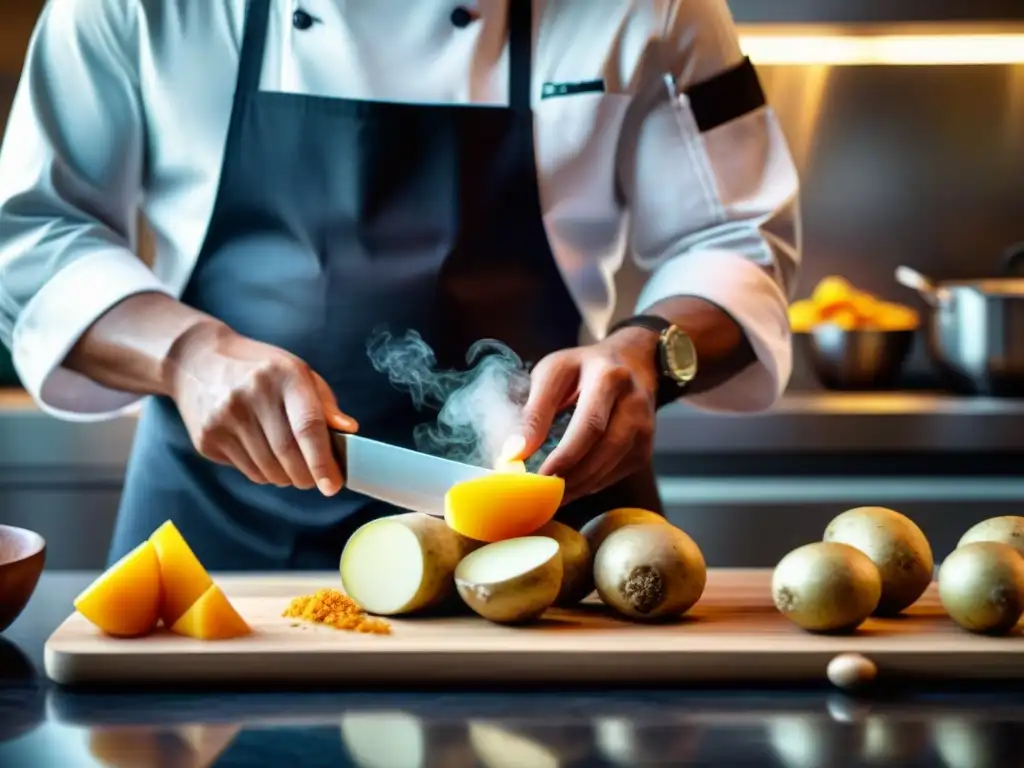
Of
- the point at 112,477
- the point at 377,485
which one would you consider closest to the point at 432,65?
the point at 377,485

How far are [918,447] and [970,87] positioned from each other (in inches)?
36.5

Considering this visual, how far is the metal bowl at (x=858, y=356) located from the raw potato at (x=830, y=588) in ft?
5.18

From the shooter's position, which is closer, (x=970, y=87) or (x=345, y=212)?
(x=345, y=212)

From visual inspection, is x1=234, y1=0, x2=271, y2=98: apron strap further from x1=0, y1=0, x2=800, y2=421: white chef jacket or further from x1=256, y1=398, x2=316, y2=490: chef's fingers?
x1=256, y1=398, x2=316, y2=490: chef's fingers

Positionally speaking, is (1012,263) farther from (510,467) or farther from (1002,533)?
(510,467)

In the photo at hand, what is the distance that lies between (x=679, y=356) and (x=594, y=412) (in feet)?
0.60

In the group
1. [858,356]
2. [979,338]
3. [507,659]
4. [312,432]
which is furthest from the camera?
[858,356]

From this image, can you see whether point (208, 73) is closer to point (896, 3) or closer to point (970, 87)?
point (896, 3)

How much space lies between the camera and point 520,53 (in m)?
1.55

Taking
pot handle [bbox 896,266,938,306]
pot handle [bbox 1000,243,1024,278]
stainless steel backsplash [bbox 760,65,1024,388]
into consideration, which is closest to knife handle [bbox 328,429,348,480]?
pot handle [bbox 896,266,938,306]

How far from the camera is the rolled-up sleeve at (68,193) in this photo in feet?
4.67

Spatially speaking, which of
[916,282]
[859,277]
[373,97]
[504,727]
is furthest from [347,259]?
[859,277]

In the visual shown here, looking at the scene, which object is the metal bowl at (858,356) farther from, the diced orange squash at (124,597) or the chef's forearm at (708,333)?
the diced orange squash at (124,597)

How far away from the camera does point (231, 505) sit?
1.57 metres
